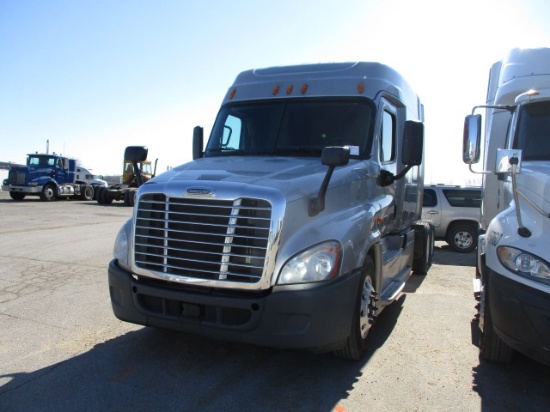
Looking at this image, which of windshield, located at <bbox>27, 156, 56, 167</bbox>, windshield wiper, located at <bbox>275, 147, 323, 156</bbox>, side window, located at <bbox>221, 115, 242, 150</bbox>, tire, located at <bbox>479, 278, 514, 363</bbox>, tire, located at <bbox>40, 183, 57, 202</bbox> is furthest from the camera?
windshield, located at <bbox>27, 156, 56, 167</bbox>

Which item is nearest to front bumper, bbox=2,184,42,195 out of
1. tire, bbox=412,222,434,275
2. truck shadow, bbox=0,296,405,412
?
tire, bbox=412,222,434,275

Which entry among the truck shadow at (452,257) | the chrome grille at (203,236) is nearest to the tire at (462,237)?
the truck shadow at (452,257)

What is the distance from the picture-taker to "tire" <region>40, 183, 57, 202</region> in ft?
88.7

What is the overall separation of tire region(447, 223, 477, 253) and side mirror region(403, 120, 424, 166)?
26.2 ft

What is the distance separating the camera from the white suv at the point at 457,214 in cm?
1178

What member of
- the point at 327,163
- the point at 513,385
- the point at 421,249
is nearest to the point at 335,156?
the point at 327,163

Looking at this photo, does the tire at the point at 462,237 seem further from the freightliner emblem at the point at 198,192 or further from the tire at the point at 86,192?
the tire at the point at 86,192

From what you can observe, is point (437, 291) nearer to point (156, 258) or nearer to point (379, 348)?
point (379, 348)

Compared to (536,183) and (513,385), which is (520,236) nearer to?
(536,183)

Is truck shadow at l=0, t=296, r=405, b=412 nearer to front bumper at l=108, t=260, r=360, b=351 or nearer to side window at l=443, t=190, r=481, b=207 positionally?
front bumper at l=108, t=260, r=360, b=351

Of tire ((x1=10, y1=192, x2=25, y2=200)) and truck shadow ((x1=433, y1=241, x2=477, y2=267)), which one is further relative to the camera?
tire ((x1=10, y1=192, x2=25, y2=200))

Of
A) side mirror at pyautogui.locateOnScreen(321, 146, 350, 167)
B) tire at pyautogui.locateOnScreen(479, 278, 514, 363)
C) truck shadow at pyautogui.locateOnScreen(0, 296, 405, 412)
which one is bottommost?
truck shadow at pyautogui.locateOnScreen(0, 296, 405, 412)

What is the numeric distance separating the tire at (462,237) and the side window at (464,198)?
557 mm

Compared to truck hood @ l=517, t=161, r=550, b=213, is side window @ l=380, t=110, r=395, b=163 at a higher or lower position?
higher
